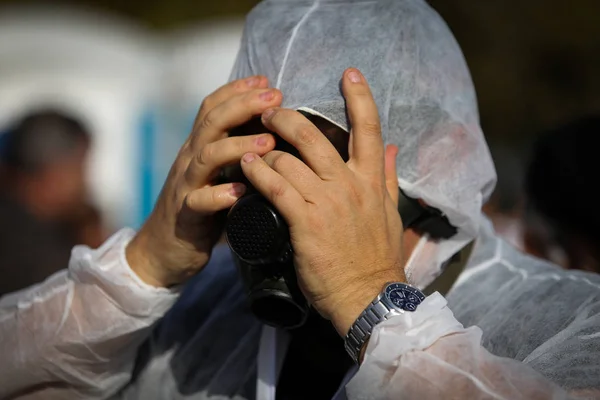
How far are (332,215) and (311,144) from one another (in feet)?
0.41

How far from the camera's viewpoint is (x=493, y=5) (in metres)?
6.59

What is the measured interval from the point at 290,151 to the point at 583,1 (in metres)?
5.86

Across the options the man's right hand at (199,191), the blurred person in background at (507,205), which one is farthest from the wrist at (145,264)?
the blurred person in background at (507,205)

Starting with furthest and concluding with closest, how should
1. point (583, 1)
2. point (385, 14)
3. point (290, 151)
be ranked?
point (583, 1)
point (385, 14)
point (290, 151)

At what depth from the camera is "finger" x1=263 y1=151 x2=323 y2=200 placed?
4.17 feet

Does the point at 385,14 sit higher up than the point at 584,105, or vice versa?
the point at 385,14

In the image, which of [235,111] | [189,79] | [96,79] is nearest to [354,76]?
[235,111]

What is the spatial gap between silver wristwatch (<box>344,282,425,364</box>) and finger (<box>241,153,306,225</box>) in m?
0.18

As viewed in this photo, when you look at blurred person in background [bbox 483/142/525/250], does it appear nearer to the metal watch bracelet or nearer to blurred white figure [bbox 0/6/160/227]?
the metal watch bracelet

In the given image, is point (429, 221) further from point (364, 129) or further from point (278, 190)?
point (278, 190)

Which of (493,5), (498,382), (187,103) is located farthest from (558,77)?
(498,382)

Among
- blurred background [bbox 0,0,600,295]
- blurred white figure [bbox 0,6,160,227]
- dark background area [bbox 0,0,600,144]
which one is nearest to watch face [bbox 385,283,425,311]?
blurred background [bbox 0,0,600,295]

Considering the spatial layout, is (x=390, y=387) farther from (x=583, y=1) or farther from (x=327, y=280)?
(x=583, y=1)

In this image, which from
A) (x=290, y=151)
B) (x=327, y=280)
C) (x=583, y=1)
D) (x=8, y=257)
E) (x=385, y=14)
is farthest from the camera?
(x=583, y=1)
